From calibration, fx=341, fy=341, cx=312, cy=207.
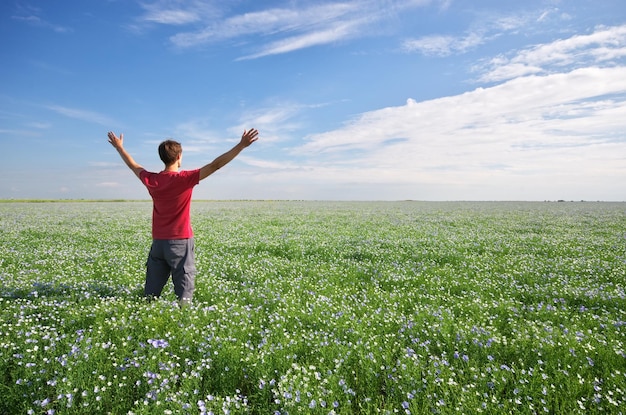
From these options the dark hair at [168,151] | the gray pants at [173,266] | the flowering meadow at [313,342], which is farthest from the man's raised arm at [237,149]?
the flowering meadow at [313,342]

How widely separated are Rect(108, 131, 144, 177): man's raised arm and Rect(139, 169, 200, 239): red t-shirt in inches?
10.2

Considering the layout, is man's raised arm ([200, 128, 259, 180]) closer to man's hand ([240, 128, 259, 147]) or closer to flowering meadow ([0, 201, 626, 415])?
man's hand ([240, 128, 259, 147])

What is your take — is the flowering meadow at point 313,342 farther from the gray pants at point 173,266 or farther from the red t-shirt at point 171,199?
the red t-shirt at point 171,199

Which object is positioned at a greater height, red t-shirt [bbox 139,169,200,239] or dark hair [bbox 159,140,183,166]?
dark hair [bbox 159,140,183,166]

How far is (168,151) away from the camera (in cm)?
617

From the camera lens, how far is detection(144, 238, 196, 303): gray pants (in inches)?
247

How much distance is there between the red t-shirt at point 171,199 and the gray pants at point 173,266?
0.54 ft

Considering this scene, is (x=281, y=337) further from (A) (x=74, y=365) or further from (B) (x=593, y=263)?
(B) (x=593, y=263)

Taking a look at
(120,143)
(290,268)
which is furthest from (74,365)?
(290,268)

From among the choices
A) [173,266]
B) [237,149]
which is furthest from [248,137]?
[173,266]

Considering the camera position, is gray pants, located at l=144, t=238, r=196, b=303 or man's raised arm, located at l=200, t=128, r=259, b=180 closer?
man's raised arm, located at l=200, t=128, r=259, b=180

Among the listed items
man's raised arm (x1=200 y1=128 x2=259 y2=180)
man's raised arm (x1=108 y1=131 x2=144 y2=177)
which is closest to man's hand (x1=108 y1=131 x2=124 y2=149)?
man's raised arm (x1=108 y1=131 x2=144 y2=177)

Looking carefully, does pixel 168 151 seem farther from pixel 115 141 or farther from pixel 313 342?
pixel 313 342

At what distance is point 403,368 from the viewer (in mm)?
4555
